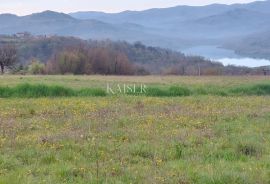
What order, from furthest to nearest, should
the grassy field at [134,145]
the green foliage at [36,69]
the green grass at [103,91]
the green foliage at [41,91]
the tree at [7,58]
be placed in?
the tree at [7,58], the green foliage at [36,69], the green grass at [103,91], the green foliage at [41,91], the grassy field at [134,145]

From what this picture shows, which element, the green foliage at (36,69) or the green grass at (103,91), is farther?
the green foliage at (36,69)

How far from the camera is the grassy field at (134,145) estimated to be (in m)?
8.96

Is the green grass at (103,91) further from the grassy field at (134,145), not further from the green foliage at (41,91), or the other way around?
the grassy field at (134,145)

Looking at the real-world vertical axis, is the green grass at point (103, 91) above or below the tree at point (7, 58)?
below

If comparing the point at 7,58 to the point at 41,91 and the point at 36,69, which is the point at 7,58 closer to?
the point at 36,69

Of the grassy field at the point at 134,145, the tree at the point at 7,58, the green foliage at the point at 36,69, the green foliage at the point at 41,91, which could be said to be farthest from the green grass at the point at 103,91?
the tree at the point at 7,58

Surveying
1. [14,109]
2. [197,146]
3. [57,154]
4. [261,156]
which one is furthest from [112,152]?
[14,109]

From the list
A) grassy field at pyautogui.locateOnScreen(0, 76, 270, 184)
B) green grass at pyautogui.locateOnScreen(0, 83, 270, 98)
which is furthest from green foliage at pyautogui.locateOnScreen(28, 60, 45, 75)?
grassy field at pyautogui.locateOnScreen(0, 76, 270, 184)

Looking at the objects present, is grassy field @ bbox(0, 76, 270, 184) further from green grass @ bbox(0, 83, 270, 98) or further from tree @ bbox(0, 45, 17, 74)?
tree @ bbox(0, 45, 17, 74)

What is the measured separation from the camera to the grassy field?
8961 millimetres

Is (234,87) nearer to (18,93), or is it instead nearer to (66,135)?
(18,93)

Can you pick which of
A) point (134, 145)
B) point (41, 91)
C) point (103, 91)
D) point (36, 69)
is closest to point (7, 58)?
point (36, 69)

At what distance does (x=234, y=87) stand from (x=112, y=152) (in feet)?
70.4

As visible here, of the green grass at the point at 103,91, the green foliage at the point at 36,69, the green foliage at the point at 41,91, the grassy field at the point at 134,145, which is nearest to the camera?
the grassy field at the point at 134,145
